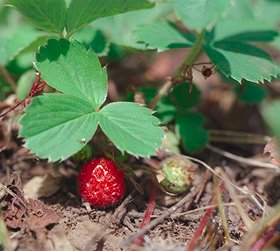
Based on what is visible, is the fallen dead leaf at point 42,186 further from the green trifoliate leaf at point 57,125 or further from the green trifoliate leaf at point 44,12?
the green trifoliate leaf at point 44,12

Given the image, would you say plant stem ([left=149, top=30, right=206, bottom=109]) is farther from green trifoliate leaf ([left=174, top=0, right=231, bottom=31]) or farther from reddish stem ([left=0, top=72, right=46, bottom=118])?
reddish stem ([left=0, top=72, right=46, bottom=118])

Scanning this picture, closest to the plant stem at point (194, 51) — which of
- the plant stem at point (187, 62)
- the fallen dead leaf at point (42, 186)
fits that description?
the plant stem at point (187, 62)

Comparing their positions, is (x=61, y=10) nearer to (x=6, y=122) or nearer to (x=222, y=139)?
(x=6, y=122)

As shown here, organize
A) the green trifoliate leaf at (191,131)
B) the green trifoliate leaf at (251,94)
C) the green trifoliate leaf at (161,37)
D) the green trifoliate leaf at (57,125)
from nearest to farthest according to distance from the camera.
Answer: the green trifoliate leaf at (57,125)
the green trifoliate leaf at (161,37)
the green trifoliate leaf at (191,131)
the green trifoliate leaf at (251,94)

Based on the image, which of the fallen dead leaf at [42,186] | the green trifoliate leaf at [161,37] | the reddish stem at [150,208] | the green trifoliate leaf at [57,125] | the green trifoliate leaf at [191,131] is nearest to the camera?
the green trifoliate leaf at [57,125]

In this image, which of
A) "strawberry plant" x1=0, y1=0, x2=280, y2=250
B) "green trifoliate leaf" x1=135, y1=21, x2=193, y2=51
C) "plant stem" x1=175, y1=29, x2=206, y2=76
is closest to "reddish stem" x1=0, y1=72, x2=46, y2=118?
"strawberry plant" x1=0, y1=0, x2=280, y2=250

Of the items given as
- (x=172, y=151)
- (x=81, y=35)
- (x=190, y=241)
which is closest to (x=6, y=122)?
(x=81, y=35)
